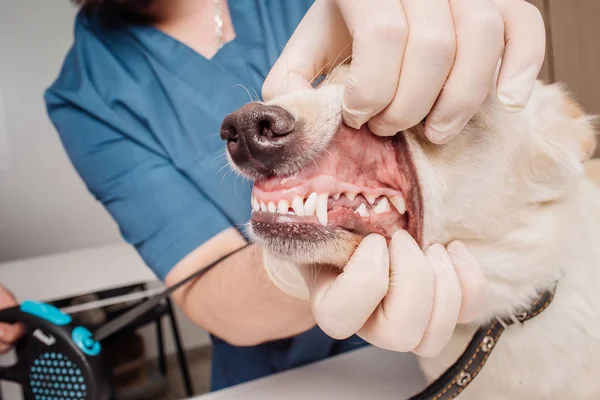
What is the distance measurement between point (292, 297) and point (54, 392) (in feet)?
1.32

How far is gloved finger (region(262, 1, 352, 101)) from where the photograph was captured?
22.3 inches

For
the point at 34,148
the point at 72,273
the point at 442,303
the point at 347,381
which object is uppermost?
the point at 442,303

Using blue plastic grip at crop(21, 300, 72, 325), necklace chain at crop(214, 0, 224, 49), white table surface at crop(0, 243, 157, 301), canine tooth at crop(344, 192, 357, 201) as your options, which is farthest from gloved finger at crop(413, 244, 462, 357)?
white table surface at crop(0, 243, 157, 301)

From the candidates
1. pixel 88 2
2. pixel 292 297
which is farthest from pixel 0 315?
pixel 88 2

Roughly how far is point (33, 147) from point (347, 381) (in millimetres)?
1605

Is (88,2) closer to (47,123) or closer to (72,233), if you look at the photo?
(47,123)

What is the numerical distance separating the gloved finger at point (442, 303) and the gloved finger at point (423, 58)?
15cm

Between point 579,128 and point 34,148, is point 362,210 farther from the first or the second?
point 34,148

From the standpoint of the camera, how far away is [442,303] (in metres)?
0.46

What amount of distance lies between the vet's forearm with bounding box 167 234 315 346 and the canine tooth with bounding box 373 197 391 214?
10.7 inches

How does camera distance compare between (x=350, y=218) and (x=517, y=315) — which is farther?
(x=517, y=315)

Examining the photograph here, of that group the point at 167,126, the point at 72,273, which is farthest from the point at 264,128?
the point at 72,273

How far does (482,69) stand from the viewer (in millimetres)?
416

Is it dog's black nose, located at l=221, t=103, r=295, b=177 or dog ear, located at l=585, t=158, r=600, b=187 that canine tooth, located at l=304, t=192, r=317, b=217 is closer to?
dog's black nose, located at l=221, t=103, r=295, b=177
